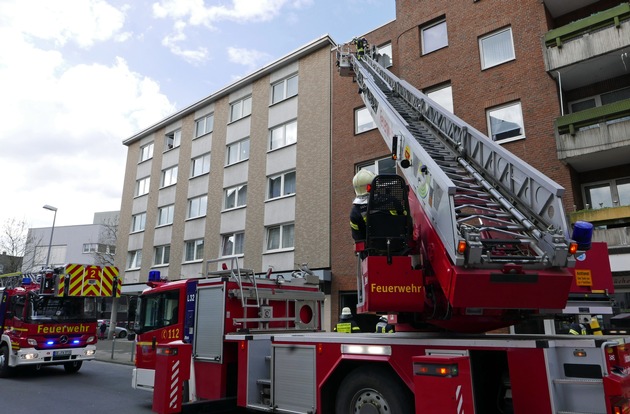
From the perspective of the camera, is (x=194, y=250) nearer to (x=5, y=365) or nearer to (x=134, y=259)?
(x=134, y=259)

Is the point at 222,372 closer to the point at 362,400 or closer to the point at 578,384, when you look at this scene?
the point at 362,400

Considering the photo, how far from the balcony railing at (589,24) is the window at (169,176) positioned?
20.8m

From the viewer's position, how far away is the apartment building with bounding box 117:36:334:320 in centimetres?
1914

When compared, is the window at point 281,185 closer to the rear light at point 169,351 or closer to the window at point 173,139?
the window at point 173,139

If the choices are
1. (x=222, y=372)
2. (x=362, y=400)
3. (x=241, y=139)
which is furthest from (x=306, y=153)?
Answer: (x=362, y=400)

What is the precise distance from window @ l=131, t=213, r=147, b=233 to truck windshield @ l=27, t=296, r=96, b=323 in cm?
1571

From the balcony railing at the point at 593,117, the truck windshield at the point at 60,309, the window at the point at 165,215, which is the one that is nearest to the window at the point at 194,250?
the window at the point at 165,215

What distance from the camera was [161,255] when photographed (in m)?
26.0

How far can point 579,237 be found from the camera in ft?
13.3

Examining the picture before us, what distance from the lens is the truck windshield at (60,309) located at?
11.8 m

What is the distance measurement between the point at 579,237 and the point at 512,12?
13123mm

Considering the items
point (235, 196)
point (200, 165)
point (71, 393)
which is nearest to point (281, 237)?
point (235, 196)

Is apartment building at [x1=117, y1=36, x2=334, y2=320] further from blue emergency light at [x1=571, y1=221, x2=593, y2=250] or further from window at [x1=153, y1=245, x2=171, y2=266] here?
blue emergency light at [x1=571, y1=221, x2=593, y2=250]

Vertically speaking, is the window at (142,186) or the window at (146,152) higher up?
the window at (146,152)
